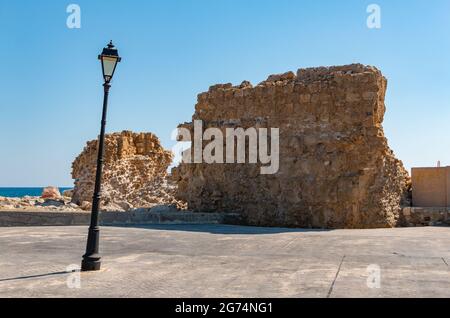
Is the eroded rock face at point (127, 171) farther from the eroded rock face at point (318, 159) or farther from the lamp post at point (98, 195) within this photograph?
the lamp post at point (98, 195)

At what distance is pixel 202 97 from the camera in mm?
15141

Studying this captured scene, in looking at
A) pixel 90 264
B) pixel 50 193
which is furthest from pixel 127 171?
pixel 90 264

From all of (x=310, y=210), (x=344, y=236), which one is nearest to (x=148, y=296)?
(x=344, y=236)

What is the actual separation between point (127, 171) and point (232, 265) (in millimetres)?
23314

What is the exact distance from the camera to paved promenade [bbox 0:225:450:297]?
195 inches

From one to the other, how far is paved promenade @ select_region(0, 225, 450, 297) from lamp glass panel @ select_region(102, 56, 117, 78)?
275 centimetres

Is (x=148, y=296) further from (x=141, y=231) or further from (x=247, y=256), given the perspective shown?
(x=141, y=231)

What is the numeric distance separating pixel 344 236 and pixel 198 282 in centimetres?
560

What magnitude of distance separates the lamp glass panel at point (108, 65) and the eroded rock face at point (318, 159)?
25.6 ft

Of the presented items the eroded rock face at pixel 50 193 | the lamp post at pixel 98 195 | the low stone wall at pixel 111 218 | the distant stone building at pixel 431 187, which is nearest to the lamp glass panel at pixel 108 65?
the lamp post at pixel 98 195

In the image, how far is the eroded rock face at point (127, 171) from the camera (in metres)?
27.4

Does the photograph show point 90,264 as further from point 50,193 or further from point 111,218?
point 50,193

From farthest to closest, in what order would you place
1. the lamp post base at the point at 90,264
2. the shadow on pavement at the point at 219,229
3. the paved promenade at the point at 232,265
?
the shadow on pavement at the point at 219,229 < the lamp post base at the point at 90,264 < the paved promenade at the point at 232,265

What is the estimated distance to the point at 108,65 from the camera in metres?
6.48
